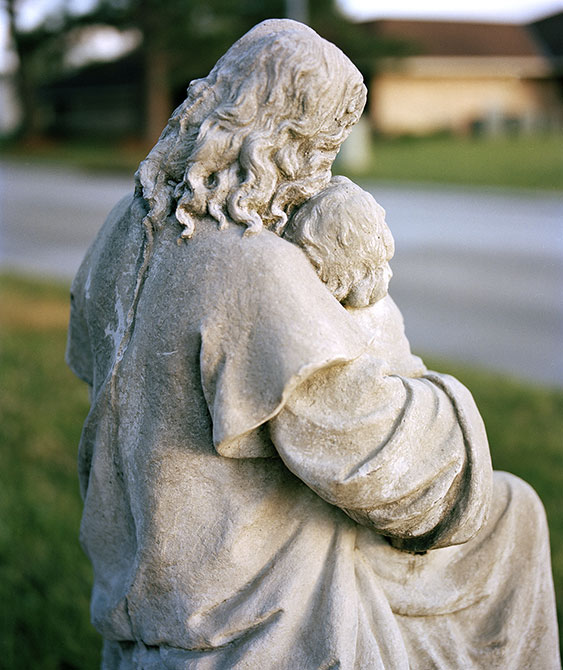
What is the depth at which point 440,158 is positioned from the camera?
74.6 feet

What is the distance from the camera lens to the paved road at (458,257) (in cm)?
712

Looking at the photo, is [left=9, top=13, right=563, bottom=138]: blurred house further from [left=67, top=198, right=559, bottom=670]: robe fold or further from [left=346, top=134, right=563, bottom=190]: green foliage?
[left=67, top=198, right=559, bottom=670]: robe fold

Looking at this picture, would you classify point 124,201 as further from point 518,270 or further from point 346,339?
point 518,270

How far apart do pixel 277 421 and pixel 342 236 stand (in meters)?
0.37

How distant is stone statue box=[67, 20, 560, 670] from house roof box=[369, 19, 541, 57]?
32122mm

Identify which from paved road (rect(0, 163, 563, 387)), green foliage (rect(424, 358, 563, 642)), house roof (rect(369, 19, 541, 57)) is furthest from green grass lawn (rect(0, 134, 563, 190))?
green foliage (rect(424, 358, 563, 642))

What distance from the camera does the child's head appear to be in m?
1.71

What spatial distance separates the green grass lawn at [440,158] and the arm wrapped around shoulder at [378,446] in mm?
15290

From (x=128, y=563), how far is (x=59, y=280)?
801 cm

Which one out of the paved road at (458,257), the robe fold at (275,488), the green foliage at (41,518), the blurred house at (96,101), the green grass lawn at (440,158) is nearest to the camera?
the robe fold at (275,488)

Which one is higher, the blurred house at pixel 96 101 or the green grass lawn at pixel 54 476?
the green grass lawn at pixel 54 476

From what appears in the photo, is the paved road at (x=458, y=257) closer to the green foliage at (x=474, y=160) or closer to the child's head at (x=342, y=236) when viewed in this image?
the green foliage at (x=474, y=160)

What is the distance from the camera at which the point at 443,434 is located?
170 centimetres

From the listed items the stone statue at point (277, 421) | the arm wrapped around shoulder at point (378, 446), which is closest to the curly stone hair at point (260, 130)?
the stone statue at point (277, 421)
